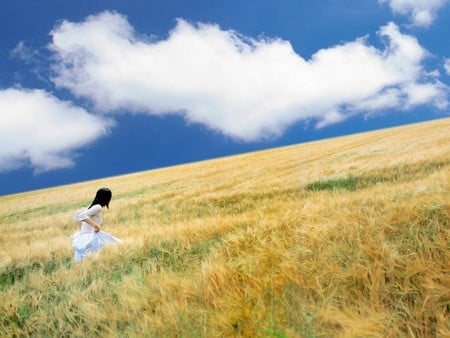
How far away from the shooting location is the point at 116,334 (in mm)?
2717

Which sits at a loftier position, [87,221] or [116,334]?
[87,221]

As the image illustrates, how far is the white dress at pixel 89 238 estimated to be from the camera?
6699 millimetres

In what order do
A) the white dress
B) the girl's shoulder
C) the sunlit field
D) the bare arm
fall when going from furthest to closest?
the girl's shoulder → the bare arm → the white dress → the sunlit field

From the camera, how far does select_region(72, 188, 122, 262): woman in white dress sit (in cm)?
674

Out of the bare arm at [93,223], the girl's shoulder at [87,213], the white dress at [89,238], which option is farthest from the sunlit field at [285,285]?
the girl's shoulder at [87,213]

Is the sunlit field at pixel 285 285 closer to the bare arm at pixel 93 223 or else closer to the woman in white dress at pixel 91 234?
the woman in white dress at pixel 91 234

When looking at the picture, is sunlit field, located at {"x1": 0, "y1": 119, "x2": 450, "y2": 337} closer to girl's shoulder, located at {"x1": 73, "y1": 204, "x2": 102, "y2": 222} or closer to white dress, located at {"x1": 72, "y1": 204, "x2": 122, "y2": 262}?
white dress, located at {"x1": 72, "y1": 204, "x2": 122, "y2": 262}

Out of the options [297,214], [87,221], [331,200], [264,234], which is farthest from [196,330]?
[87,221]

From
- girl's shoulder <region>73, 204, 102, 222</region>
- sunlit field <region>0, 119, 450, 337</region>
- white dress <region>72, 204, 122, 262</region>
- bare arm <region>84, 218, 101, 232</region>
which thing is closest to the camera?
sunlit field <region>0, 119, 450, 337</region>

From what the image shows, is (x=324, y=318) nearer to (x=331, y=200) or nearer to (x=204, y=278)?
(x=204, y=278)

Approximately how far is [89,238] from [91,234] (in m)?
0.16

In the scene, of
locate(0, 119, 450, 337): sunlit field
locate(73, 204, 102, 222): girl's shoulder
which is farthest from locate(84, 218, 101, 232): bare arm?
locate(0, 119, 450, 337): sunlit field

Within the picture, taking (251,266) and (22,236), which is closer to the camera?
(251,266)

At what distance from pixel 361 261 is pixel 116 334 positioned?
6.14 ft
